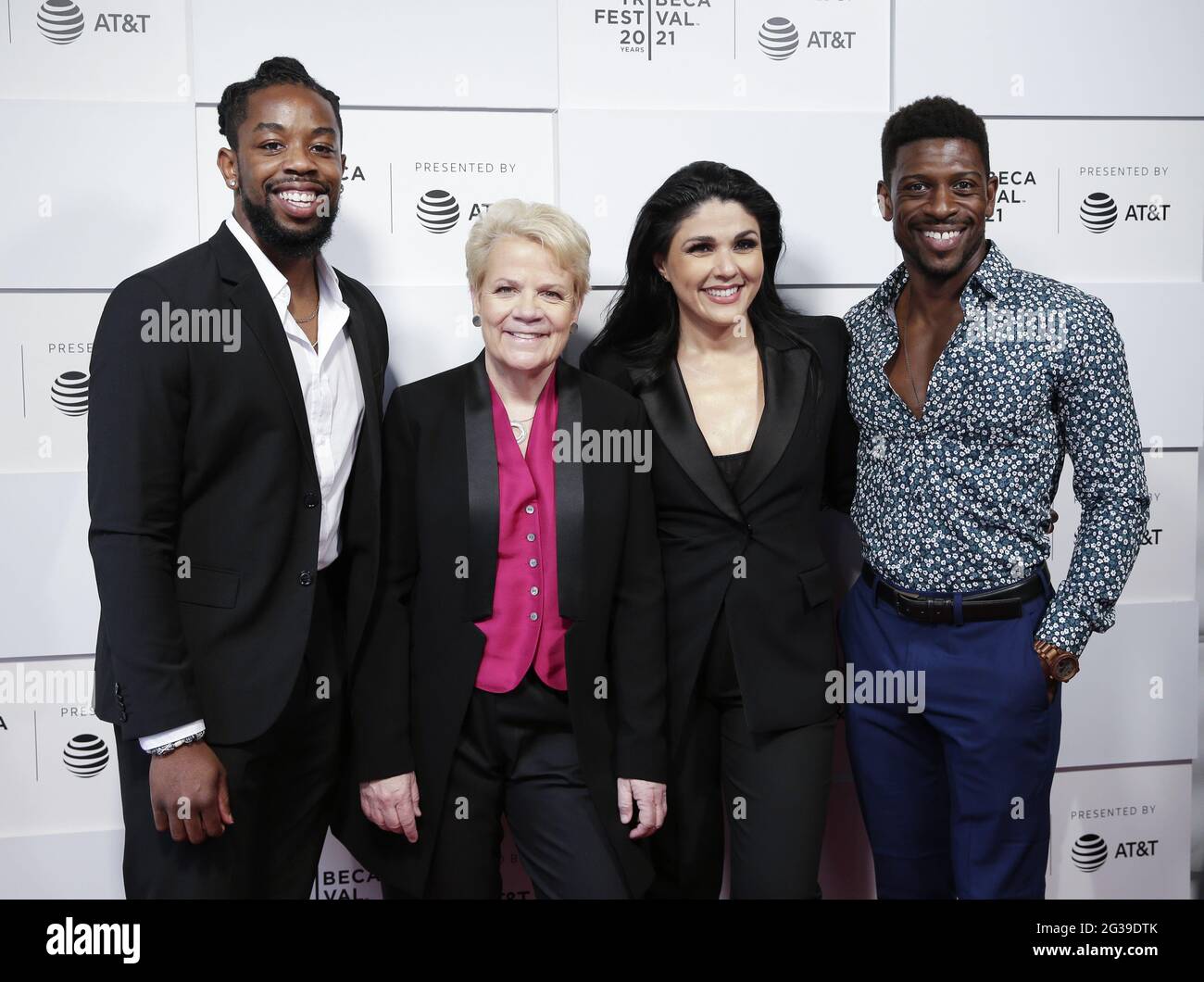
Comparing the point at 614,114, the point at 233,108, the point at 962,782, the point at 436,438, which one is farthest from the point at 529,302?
the point at 962,782

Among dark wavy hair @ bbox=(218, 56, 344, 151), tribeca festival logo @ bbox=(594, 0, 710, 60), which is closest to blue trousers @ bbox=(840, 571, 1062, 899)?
tribeca festival logo @ bbox=(594, 0, 710, 60)

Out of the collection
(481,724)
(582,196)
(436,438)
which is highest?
(582,196)

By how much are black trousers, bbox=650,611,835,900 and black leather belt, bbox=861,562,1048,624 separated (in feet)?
1.12

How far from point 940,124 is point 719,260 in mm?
562

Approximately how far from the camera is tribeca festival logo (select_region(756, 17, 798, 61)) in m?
2.80

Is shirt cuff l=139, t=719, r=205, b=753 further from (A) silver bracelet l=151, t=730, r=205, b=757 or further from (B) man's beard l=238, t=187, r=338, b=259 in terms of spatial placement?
(B) man's beard l=238, t=187, r=338, b=259

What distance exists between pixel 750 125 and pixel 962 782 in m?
1.79

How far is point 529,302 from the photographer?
6.82ft

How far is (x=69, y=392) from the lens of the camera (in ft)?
8.73

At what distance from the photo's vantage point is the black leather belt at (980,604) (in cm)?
220

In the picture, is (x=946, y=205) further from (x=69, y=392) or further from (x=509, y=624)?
(x=69, y=392)

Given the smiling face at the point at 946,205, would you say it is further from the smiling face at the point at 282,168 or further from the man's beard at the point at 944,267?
the smiling face at the point at 282,168

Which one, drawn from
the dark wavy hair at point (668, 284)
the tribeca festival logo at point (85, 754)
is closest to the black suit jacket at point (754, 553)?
the dark wavy hair at point (668, 284)

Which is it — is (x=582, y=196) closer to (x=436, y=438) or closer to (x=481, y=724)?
(x=436, y=438)
